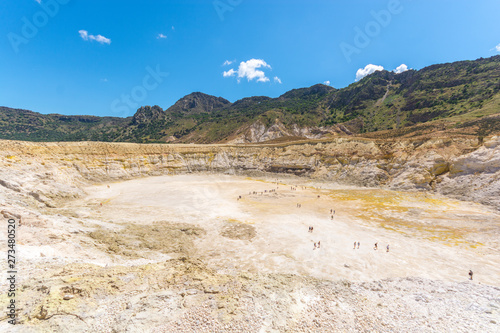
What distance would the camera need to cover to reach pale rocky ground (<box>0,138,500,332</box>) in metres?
7.39

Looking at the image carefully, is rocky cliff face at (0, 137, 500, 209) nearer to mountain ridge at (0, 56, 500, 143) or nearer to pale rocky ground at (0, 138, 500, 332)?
pale rocky ground at (0, 138, 500, 332)

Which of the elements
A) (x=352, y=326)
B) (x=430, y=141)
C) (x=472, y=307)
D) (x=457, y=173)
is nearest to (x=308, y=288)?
(x=352, y=326)

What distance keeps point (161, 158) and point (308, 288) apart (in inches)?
1880

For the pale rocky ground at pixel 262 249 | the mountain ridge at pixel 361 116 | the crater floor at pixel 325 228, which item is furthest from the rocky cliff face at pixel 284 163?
the mountain ridge at pixel 361 116

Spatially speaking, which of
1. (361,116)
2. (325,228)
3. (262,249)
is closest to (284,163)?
(325,228)

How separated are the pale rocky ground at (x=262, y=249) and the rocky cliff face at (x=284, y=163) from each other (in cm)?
28

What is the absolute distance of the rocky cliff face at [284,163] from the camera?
85.7ft

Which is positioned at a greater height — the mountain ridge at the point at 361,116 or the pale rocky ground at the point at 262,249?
the mountain ridge at the point at 361,116

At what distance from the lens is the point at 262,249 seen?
49.9ft

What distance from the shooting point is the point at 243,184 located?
1593 inches

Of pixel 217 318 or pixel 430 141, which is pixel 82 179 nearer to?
pixel 217 318

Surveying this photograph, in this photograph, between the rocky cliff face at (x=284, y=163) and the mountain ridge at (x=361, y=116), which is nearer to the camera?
the rocky cliff face at (x=284, y=163)

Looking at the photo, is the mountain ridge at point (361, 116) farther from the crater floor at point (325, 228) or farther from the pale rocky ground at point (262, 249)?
the crater floor at point (325, 228)

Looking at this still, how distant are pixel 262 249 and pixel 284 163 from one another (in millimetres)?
36194
